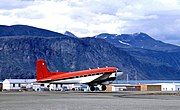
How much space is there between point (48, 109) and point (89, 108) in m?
4.31

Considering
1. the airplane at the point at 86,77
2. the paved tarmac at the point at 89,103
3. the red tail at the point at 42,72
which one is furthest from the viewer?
the red tail at the point at 42,72

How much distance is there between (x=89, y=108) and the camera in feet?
167

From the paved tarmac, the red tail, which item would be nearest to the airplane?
the red tail

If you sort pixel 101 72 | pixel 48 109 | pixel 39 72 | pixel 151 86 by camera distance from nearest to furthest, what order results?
pixel 48 109 → pixel 101 72 → pixel 39 72 → pixel 151 86

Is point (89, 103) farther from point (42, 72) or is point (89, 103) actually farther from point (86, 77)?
point (42, 72)

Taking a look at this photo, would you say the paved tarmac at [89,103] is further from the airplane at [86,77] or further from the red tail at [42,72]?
the red tail at [42,72]

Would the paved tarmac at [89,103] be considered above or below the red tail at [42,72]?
below

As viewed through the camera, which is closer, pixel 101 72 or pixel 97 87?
pixel 101 72

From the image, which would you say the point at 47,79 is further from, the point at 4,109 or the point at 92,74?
the point at 4,109

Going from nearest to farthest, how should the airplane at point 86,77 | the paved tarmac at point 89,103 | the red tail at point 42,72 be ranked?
1. the paved tarmac at point 89,103
2. the airplane at point 86,77
3. the red tail at point 42,72

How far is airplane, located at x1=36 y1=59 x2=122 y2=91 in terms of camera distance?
136 meters

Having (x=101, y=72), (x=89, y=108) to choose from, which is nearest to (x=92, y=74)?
(x=101, y=72)

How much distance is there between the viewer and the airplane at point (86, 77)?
136000 mm

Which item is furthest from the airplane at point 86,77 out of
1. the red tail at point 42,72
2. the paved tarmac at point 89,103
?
the paved tarmac at point 89,103
